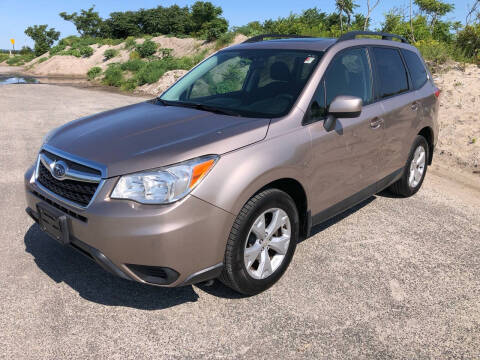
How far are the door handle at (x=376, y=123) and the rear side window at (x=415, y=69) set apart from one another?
1.17 m

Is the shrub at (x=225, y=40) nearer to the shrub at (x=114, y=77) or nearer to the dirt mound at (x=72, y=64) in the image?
the shrub at (x=114, y=77)

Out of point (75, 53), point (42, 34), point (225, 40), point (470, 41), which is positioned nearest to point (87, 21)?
point (42, 34)

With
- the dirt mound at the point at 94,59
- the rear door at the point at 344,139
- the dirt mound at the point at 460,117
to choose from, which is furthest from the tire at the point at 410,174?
the dirt mound at the point at 94,59

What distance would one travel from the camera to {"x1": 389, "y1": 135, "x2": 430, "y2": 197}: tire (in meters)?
5.06

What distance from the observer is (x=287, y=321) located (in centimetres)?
298

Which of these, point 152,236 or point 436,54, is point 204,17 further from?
point 152,236

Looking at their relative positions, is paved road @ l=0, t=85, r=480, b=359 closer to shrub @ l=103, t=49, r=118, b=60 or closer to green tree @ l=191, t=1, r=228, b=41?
green tree @ l=191, t=1, r=228, b=41

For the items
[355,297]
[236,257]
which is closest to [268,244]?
[236,257]

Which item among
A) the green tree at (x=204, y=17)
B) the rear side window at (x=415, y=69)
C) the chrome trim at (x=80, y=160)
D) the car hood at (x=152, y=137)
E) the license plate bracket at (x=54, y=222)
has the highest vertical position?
the green tree at (x=204, y=17)

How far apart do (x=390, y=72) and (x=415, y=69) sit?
2.60 feet

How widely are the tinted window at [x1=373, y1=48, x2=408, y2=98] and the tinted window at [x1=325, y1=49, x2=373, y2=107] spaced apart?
0.24 m

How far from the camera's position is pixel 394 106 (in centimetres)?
444

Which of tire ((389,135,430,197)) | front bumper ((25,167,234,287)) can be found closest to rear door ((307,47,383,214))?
tire ((389,135,430,197))

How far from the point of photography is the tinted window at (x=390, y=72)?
435 cm
